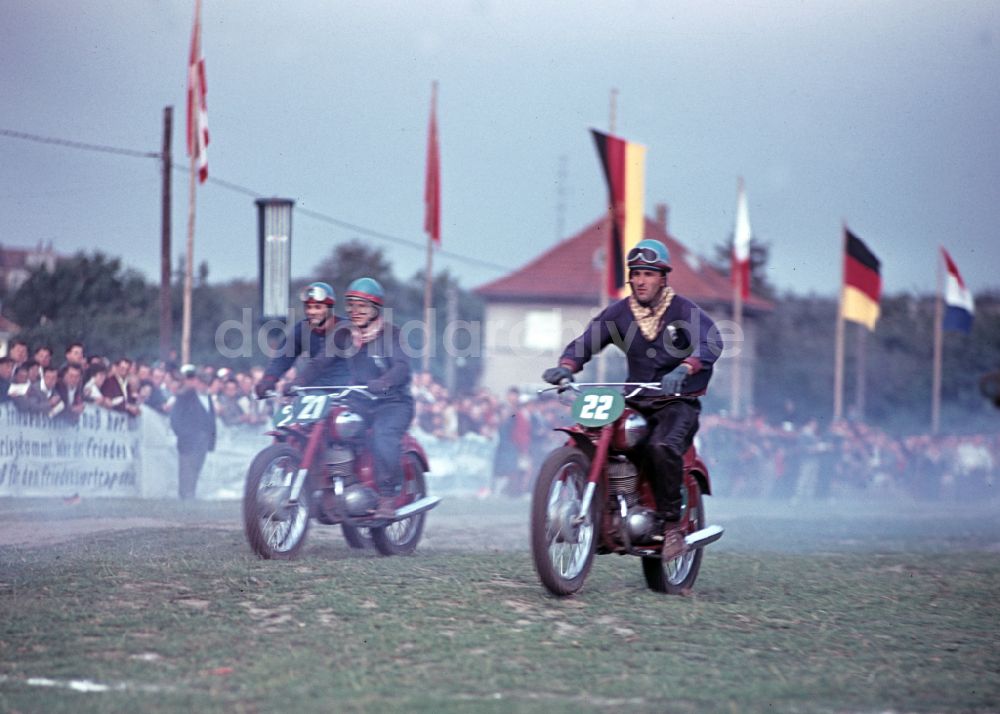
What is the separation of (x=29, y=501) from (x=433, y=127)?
1798 cm

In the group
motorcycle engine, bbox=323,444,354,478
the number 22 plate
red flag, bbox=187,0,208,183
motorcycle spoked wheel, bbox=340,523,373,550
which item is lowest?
motorcycle spoked wheel, bbox=340,523,373,550

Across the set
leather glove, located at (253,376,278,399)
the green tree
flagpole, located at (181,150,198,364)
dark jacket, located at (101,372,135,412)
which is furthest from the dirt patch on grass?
flagpole, located at (181,150,198,364)

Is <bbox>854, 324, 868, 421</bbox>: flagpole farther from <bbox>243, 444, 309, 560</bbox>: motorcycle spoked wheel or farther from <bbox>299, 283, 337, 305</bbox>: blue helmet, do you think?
<bbox>243, 444, 309, 560</bbox>: motorcycle spoked wheel

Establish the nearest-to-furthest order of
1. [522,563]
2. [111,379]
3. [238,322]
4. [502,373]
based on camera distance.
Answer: [522,563], [111,379], [238,322], [502,373]

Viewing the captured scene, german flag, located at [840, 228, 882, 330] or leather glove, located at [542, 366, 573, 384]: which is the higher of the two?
german flag, located at [840, 228, 882, 330]

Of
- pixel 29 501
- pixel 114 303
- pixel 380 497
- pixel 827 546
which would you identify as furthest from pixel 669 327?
pixel 114 303

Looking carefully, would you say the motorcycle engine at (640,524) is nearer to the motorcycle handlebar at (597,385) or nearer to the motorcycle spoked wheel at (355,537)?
the motorcycle handlebar at (597,385)

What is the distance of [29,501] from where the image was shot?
1434 cm

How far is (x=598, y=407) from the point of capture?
7.52 m

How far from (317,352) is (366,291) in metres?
0.70

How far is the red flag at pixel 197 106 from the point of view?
22.4m

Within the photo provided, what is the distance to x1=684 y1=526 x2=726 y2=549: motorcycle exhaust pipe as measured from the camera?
7.93 meters

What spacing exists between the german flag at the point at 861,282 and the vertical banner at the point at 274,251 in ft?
73.4

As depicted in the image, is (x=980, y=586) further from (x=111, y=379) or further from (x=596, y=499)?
(x=111, y=379)
